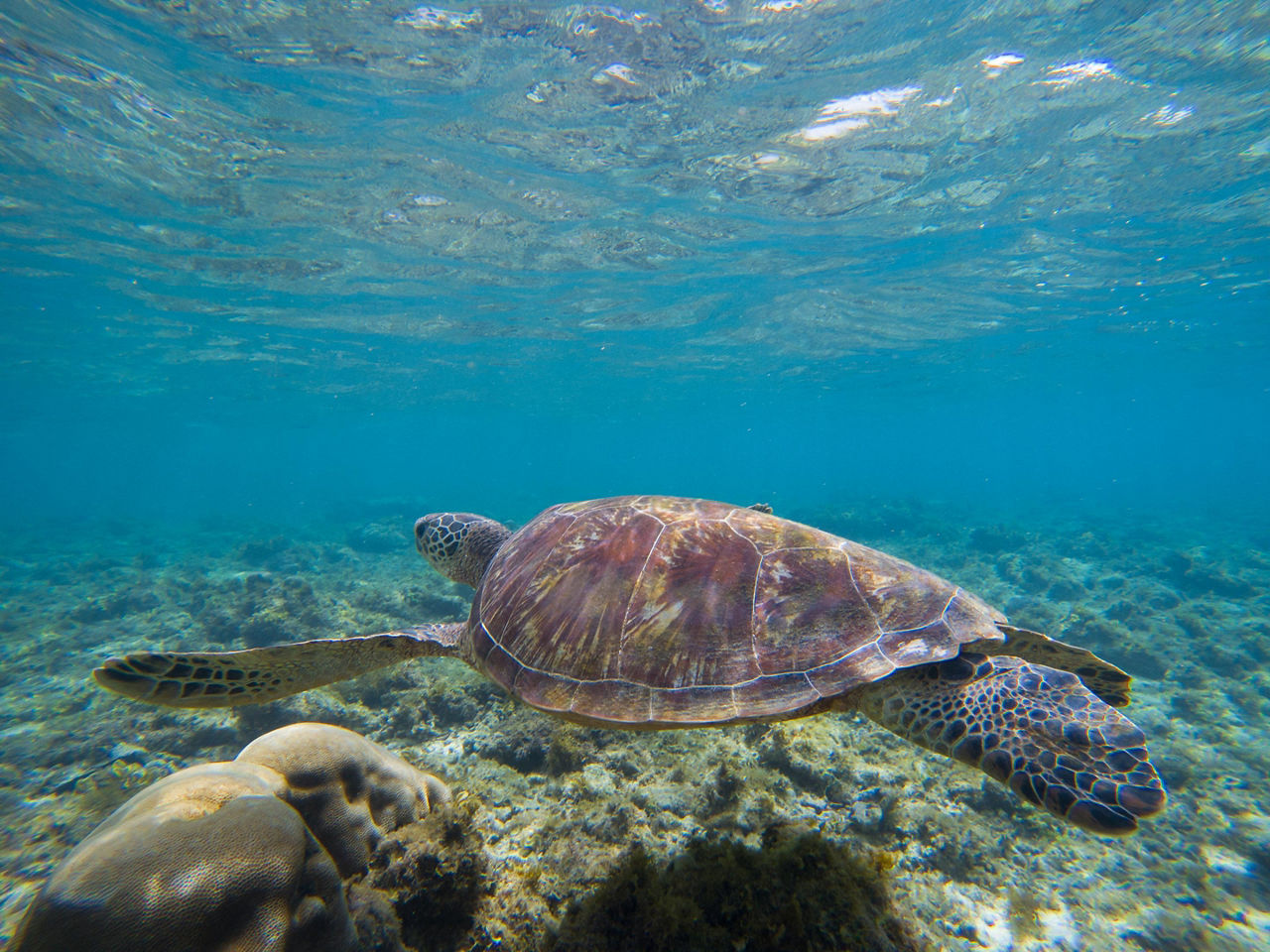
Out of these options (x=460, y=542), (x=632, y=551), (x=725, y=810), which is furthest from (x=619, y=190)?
(x=725, y=810)

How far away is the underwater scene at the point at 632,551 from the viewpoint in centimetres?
230

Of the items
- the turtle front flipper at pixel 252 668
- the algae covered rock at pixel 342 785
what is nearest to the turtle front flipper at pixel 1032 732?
the algae covered rock at pixel 342 785

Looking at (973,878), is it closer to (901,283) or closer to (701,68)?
→ (701,68)

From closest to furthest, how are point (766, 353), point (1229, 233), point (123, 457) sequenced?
point (1229, 233) < point (766, 353) < point (123, 457)

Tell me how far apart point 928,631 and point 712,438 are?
73.8 m

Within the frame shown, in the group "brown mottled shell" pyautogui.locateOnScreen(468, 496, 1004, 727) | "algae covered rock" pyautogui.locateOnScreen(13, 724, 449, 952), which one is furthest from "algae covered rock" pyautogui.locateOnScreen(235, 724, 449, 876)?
"brown mottled shell" pyautogui.locateOnScreen(468, 496, 1004, 727)

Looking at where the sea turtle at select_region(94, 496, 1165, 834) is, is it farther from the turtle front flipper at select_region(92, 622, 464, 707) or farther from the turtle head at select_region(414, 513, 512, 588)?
the turtle head at select_region(414, 513, 512, 588)

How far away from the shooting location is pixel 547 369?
30.3m

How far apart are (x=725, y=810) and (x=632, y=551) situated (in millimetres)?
1771

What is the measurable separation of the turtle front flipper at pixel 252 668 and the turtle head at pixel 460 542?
1.48 m

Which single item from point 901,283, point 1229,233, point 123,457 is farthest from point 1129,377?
point 123,457

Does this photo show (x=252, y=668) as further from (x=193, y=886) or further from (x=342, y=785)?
(x=193, y=886)

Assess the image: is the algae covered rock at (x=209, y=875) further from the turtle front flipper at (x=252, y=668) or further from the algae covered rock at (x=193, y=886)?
the turtle front flipper at (x=252, y=668)

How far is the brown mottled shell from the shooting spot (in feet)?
8.80
